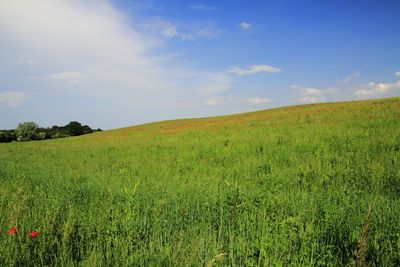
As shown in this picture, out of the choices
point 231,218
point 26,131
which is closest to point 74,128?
point 26,131

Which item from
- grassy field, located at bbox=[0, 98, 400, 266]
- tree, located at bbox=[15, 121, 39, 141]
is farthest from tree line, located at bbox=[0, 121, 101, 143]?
grassy field, located at bbox=[0, 98, 400, 266]

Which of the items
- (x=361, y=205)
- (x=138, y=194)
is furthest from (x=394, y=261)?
(x=138, y=194)

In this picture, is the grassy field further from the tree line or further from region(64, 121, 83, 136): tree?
region(64, 121, 83, 136): tree

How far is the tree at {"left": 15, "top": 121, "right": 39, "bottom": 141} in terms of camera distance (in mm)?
62588

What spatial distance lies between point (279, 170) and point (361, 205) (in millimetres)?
3157

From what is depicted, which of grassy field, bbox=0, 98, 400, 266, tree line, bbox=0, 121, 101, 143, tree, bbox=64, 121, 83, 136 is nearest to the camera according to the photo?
grassy field, bbox=0, 98, 400, 266

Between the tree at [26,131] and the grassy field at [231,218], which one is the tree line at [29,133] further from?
the grassy field at [231,218]

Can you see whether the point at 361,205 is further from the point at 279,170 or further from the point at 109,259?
the point at 109,259

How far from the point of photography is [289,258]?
2992 millimetres

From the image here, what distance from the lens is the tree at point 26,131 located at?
62588mm

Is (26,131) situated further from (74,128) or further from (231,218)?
(231,218)

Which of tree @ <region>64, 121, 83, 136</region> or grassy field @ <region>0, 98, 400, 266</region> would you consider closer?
grassy field @ <region>0, 98, 400, 266</region>

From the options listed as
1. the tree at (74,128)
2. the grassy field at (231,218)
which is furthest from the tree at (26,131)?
the grassy field at (231,218)

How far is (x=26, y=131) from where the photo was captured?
64.4m
